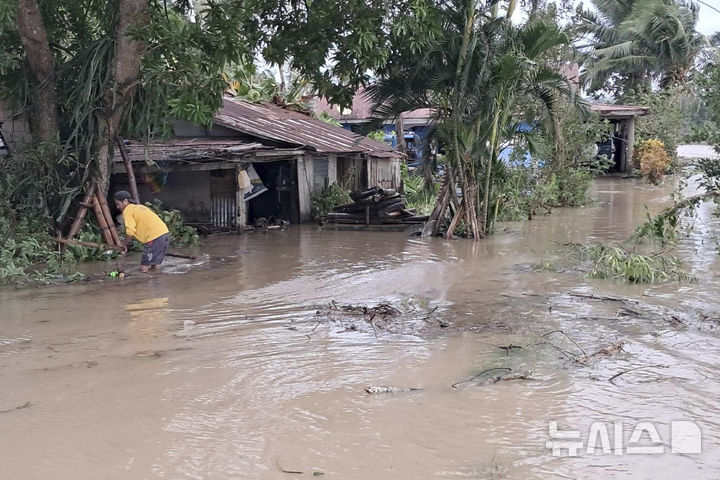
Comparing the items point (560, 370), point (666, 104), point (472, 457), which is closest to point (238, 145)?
point (560, 370)

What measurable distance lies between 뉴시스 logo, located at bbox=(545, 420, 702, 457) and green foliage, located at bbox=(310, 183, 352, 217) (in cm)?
1414

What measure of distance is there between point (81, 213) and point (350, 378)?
7920mm

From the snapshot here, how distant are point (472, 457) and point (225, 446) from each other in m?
1.62

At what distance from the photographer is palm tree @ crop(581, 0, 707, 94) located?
31.0m

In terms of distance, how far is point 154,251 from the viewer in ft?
38.0

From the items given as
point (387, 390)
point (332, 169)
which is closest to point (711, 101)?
point (387, 390)

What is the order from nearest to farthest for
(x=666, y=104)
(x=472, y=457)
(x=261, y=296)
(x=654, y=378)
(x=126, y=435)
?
(x=472, y=457) < (x=126, y=435) < (x=654, y=378) < (x=261, y=296) < (x=666, y=104)

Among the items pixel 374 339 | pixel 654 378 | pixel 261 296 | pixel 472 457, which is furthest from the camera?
pixel 261 296

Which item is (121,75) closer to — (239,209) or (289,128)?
(239,209)

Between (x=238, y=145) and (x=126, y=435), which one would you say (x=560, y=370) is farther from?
(x=238, y=145)

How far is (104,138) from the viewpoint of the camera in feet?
42.5

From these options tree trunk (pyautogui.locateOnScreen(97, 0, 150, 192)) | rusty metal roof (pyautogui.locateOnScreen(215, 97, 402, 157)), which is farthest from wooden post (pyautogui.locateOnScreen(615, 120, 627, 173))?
tree trunk (pyautogui.locateOnScreen(97, 0, 150, 192))

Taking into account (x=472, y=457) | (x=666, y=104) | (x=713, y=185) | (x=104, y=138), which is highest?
(x=666, y=104)

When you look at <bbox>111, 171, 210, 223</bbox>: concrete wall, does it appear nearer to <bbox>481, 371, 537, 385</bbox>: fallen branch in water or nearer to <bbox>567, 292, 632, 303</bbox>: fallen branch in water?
<bbox>567, 292, 632, 303</bbox>: fallen branch in water
